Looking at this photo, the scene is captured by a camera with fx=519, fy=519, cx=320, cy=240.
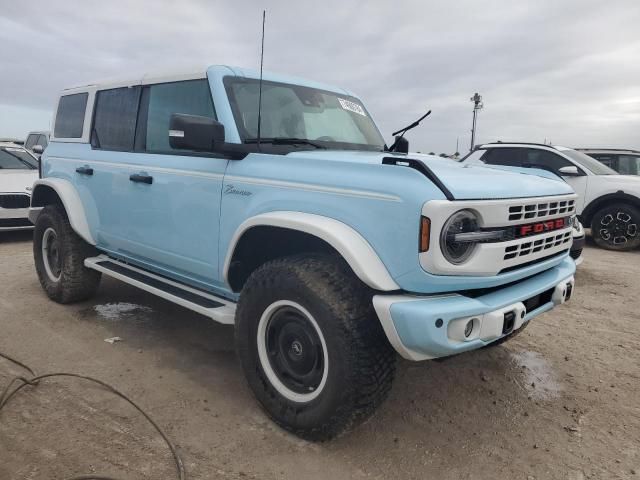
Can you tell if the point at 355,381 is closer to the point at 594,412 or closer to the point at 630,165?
the point at 594,412

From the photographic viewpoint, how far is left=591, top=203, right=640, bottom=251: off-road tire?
8.56 meters

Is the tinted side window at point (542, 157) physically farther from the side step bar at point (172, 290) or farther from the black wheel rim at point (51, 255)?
the black wheel rim at point (51, 255)

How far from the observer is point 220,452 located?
2.59 metres

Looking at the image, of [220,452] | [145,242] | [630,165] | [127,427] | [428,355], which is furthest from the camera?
[630,165]

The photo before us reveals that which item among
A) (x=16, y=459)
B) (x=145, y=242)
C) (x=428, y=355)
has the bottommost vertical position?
(x=16, y=459)

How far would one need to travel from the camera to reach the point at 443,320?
2.25 meters

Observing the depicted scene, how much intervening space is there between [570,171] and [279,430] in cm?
750

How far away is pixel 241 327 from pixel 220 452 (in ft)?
2.14

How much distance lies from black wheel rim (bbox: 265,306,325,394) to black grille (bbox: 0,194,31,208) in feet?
22.6

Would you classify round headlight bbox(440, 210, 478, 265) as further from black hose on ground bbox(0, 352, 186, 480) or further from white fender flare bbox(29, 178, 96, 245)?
white fender flare bbox(29, 178, 96, 245)

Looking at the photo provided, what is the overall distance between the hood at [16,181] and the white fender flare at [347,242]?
7.09 m

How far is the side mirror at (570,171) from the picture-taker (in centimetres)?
853

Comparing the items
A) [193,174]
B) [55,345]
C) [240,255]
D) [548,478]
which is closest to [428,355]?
[548,478]

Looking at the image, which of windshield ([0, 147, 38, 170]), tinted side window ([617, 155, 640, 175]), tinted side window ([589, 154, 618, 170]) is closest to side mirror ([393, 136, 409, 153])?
windshield ([0, 147, 38, 170])
